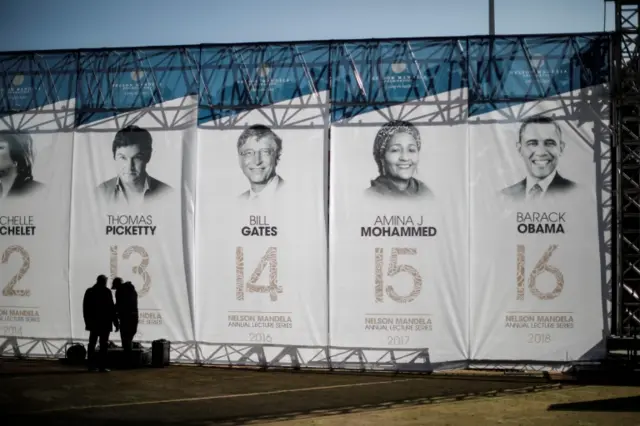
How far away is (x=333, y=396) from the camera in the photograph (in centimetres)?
1359

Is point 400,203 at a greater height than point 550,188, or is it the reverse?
point 550,188

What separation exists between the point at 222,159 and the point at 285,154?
1.21m

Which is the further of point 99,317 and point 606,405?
point 99,317

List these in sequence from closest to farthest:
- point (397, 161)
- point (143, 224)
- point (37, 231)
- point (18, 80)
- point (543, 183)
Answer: point (543, 183) < point (397, 161) < point (143, 224) < point (37, 231) < point (18, 80)

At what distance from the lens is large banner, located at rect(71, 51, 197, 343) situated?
726 inches

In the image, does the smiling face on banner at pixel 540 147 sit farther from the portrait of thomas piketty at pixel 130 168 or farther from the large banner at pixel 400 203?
the portrait of thomas piketty at pixel 130 168

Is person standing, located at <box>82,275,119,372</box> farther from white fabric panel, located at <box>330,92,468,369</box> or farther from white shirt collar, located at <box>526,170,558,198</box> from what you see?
white shirt collar, located at <box>526,170,558,198</box>

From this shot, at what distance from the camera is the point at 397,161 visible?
18.1 meters

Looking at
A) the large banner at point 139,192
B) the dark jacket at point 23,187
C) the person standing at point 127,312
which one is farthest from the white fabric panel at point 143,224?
the person standing at point 127,312

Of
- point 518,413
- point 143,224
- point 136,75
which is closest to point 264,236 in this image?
point 143,224

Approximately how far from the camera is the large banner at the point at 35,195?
62.1 feet

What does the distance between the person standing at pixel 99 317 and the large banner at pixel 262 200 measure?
8.44 ft

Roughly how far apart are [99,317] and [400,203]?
18.8ft

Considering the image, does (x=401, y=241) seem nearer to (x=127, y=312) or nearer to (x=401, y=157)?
(x=401, y=157)
